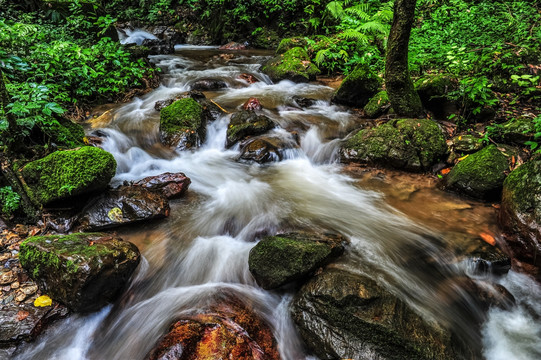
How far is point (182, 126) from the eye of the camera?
5.94 metres

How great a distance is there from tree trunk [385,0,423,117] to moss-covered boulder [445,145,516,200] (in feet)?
5.36

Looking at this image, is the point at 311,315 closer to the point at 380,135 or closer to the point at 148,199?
the point at 148,199

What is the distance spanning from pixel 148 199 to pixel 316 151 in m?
3.40

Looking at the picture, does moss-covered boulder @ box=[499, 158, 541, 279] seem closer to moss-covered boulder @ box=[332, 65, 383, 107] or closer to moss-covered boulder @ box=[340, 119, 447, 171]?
moss-covered boulder @ box=[340, 119, 447, 171]

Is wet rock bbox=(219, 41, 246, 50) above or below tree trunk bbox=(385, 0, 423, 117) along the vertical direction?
above

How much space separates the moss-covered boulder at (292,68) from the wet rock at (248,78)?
58 centimetres

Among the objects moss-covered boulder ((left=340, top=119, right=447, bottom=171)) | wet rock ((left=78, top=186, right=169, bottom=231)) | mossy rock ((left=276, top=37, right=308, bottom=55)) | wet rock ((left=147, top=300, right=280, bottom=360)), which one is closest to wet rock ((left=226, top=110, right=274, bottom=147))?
moss-covered boulder ((left=340, top=119, right=447, bottom=171))

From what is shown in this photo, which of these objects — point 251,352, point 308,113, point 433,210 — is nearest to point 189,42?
point 308,113

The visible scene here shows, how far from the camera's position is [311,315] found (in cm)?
253

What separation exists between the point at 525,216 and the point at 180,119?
577cm

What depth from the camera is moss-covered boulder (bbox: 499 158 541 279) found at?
3.07 m

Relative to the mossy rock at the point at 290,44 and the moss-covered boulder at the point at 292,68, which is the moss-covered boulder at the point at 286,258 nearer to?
the moss-covered boulder at the point at 292,68

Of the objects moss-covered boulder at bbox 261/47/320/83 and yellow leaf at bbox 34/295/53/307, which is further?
moss-covered boulder at bbox 261/47/320/83

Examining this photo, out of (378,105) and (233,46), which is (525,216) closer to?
(378,105)
